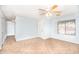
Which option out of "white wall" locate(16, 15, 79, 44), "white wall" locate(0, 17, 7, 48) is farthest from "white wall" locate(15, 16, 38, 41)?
"white wall" locate(0, 17, 7, 48)

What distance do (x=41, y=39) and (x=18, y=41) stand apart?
0.42 metres

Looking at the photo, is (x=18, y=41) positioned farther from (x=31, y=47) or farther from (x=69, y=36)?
(x=69, y=36)

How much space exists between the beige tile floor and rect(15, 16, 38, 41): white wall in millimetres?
91

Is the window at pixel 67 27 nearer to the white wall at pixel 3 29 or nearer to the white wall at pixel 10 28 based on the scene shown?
the white wall at pixel 10 28

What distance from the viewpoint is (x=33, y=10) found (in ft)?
6.98

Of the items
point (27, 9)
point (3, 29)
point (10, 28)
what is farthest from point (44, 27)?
point (3, 29)

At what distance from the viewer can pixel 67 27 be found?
2.12 meters

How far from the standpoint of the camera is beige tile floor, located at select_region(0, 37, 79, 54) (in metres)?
2.10

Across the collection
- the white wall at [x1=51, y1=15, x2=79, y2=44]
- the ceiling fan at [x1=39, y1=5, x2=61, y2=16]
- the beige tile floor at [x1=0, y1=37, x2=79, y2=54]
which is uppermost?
the ceiling fan at [x1=39, y1=5, x2=61, y2=16]

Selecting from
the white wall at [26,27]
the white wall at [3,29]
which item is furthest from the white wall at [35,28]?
the white wall at [3,29]

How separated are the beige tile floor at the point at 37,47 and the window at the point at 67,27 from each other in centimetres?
20

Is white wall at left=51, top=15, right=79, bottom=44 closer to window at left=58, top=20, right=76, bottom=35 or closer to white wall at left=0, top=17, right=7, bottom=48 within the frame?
window at left=58, top=20, right=76, bottom=35

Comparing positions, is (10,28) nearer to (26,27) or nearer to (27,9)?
(26,27)

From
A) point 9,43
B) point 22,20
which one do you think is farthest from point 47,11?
point 9,43
